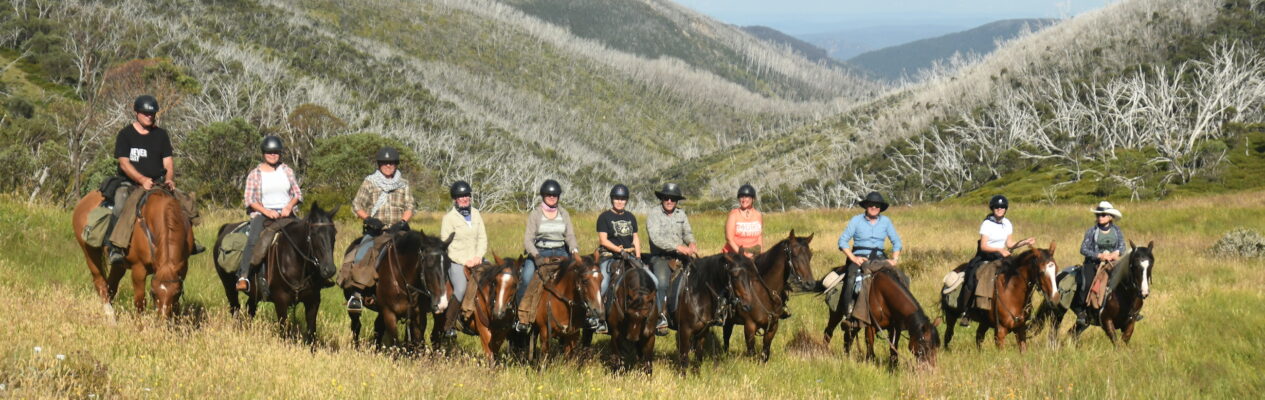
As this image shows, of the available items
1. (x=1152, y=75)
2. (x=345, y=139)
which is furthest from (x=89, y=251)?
(x=1152, y=75)

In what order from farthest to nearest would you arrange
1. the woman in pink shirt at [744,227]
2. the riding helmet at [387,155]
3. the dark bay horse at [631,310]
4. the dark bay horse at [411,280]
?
the woman in pink shirt at [744,227]
the riding helmet at [387,155]
the dark bay horse at [631,310]
the dark bay horse at [411,280]

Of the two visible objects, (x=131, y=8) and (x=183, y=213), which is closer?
(x=183, y=213)

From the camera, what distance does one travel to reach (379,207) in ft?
37.3

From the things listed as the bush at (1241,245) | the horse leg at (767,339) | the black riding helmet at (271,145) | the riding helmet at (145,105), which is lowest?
the horse leg at (767,339)

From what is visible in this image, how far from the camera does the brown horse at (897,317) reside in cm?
1051

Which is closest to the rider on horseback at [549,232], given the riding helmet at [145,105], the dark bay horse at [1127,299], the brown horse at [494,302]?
the brown horse at [494,302]

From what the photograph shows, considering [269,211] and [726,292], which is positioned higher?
[269,211]

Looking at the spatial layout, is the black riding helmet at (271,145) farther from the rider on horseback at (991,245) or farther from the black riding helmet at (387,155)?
the rider on horseback at (991,245)

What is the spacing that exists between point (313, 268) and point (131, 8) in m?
125

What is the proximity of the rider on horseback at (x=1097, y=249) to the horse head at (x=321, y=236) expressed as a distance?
10790 millimetres

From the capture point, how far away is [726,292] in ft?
35.9

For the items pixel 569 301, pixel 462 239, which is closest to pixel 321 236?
pixel 462 239

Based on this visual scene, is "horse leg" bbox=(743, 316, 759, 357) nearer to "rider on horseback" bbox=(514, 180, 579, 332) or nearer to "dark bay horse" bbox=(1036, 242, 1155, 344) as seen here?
"rider on horseback" bbox=(514, 180, 579, 332)

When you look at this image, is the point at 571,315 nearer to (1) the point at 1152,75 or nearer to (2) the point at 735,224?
(2) the point at 735,224
